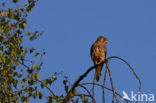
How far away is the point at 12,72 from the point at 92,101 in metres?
1.26

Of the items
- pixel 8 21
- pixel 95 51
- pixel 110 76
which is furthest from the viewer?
pixel 95 51

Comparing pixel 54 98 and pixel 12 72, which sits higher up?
pixel 12 72

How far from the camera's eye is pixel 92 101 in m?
3.65

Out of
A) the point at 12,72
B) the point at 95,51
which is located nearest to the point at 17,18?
the point at 12,72

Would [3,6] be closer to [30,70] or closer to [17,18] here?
[17,18]

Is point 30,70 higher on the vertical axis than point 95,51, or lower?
lower

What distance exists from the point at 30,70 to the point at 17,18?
0.85m

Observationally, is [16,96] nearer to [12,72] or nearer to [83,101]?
[12,72]

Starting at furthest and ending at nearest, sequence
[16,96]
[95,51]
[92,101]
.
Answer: [95,51], [16,96], [92,101]

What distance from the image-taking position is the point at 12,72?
444 cm

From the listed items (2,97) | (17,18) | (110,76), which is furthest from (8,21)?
(110,76)

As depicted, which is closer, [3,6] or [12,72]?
[12,72]

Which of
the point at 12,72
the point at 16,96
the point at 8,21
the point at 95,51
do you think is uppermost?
the point at 95,51

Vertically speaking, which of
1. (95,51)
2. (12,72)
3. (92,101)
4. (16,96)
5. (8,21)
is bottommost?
(92,101)
